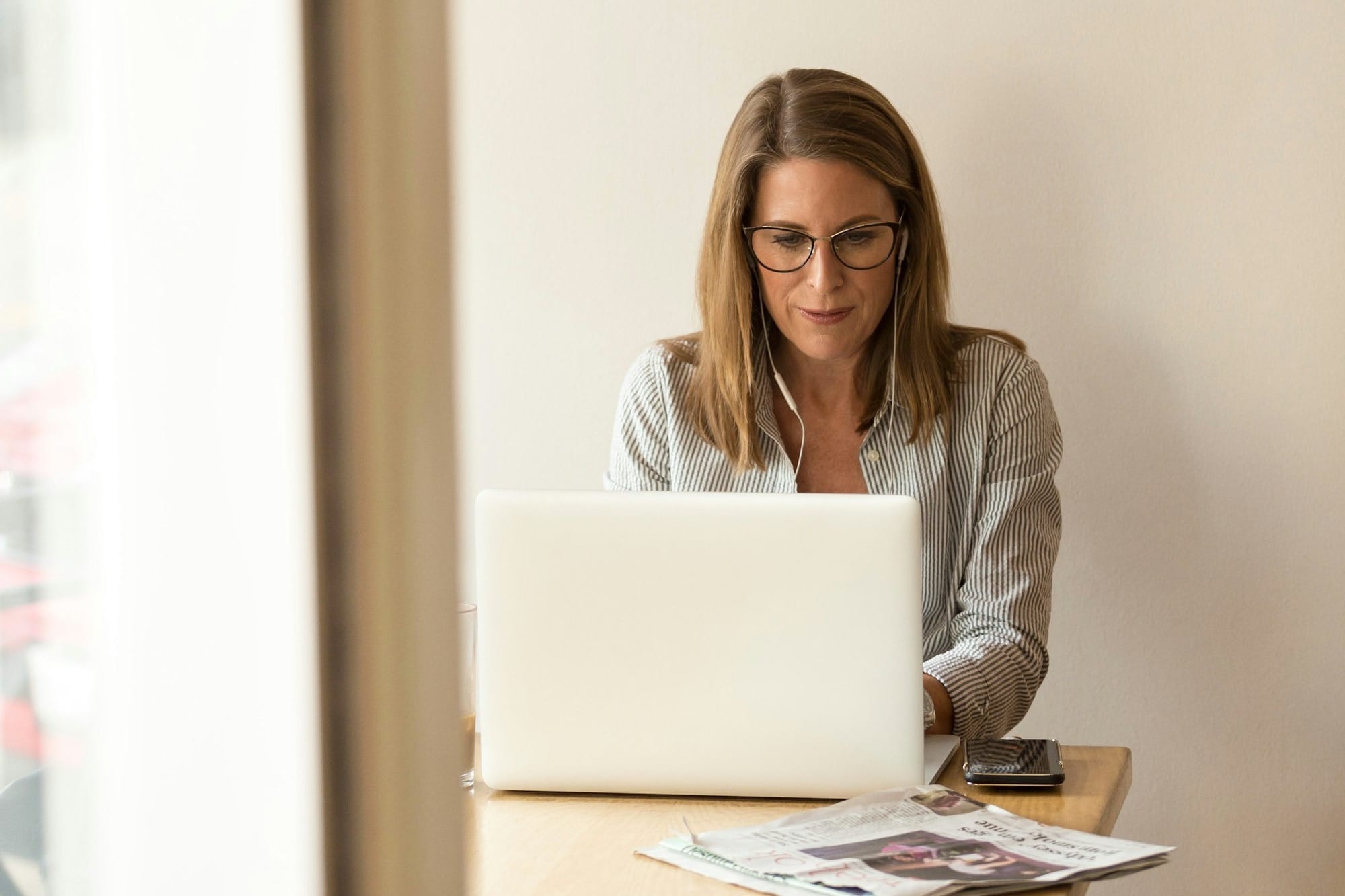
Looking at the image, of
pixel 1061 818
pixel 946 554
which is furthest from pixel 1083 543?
pixel 1061 818

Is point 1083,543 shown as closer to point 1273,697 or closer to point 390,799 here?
point 1273,697

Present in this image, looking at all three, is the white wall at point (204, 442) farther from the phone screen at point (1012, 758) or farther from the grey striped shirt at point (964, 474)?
the grey striped shirt at point (964, 474)

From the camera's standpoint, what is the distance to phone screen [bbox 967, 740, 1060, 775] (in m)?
1.11

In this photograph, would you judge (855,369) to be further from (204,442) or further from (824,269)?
(204,442)

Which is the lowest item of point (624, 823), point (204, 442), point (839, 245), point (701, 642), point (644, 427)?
point (624, 823)

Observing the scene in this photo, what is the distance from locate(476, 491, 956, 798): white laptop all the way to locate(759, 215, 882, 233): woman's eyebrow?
2.28 ft

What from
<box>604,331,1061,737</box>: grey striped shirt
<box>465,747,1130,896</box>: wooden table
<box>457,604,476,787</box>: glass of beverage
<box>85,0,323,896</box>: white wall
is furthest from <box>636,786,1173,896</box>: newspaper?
<box>85,0,323,896</box>: white wall

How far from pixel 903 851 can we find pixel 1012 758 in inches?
11.5

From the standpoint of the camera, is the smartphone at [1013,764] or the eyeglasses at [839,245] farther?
the eyeglasses at [839,245]

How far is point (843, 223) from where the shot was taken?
1.64 m

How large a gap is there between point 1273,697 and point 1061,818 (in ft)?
3.23

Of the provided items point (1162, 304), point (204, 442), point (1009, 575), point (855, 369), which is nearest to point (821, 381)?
point (855, 369)

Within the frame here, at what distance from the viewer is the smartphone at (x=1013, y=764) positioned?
110 cm

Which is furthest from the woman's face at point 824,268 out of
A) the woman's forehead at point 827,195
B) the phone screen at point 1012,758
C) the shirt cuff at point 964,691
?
the phone screen at point 1012,758
